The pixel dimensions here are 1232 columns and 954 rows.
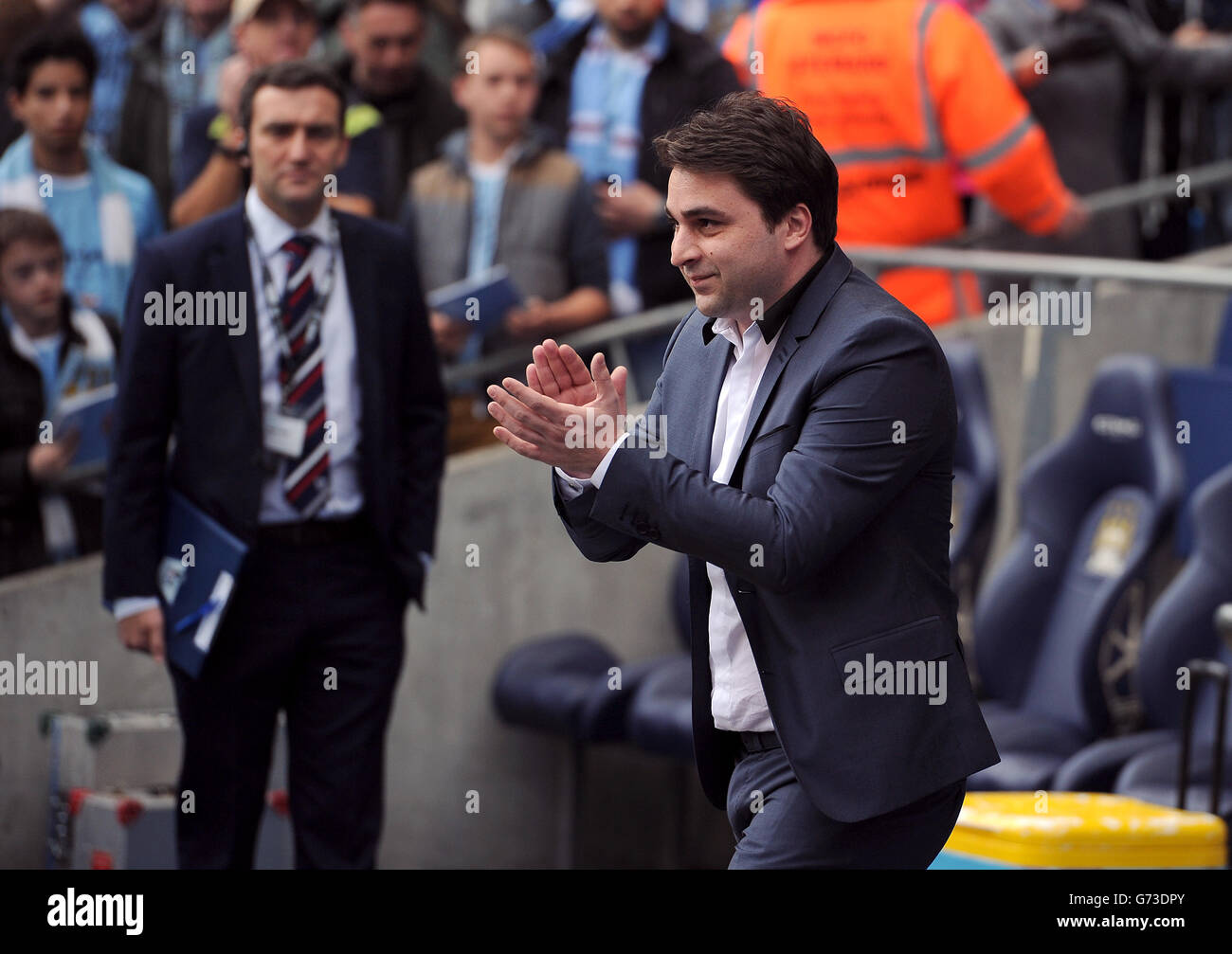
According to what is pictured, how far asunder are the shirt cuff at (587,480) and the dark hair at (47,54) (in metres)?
3.65

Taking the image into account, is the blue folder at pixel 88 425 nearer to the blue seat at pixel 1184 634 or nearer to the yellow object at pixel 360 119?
the yellow object at pixel 360 119

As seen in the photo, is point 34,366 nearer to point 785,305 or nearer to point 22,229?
point 22,229

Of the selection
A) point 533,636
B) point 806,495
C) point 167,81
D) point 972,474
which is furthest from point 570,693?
point 806,495

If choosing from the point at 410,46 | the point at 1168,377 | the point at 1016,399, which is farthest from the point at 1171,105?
the point at 410,46

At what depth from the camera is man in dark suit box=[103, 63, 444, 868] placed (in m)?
4.53

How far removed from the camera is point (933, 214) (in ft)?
21.5

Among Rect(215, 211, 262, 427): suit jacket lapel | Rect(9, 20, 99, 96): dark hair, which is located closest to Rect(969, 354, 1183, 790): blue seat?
Rect(215, 211, 262, 427): suit jacket lapel

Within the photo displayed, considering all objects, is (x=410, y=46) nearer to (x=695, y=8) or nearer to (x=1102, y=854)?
(x=695, y=8)

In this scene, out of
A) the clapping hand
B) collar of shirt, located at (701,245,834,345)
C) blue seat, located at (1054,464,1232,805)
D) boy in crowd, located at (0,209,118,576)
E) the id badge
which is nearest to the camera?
the clapping hand

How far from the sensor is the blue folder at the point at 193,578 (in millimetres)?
4461

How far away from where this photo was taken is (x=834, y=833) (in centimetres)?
302

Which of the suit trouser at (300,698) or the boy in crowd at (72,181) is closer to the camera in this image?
the suit trouser at (300,698)

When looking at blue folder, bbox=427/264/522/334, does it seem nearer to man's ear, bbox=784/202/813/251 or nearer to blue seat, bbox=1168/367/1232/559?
blue seat, bbox=1168/367/1232/559

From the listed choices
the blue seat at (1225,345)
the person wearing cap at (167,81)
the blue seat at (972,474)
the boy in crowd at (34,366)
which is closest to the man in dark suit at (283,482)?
the boy in crowd at (34,366)
